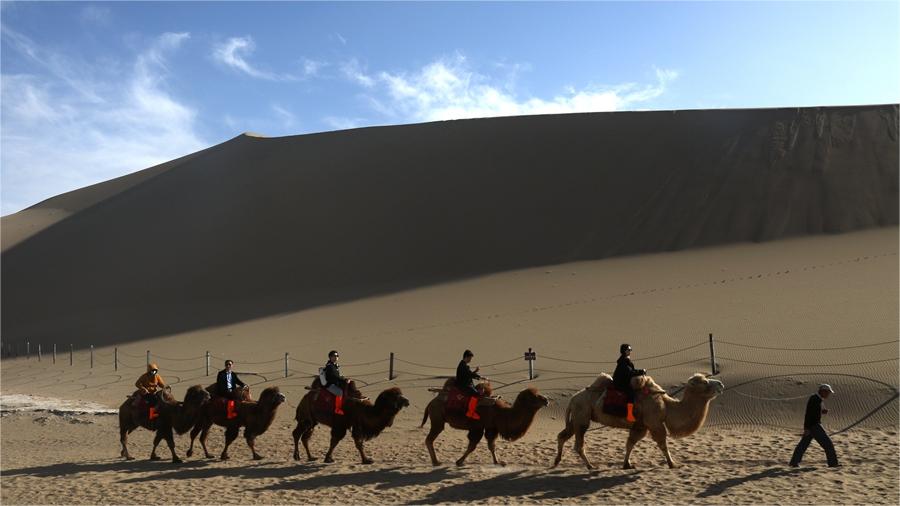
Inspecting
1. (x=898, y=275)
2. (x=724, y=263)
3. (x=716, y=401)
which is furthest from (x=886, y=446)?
(x=724, y=263)

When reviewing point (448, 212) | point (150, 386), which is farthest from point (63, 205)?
point (150, 386)

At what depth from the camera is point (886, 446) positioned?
10219 millimetres

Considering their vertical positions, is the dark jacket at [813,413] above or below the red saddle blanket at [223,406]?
below

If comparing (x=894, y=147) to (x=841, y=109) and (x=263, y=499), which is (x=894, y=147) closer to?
(x=841, y=109)

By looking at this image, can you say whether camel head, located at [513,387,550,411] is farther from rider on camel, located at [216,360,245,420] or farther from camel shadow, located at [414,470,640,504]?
rider on camel, located at [216,360,245,420]

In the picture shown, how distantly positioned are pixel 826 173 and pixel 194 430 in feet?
106

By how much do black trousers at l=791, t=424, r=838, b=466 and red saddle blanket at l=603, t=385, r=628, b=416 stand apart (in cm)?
228

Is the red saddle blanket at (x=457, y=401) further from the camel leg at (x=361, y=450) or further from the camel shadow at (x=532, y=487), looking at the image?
the camel leg at (x=361, y=450)

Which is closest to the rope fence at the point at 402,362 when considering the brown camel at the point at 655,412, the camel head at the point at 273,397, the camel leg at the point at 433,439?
the camel leg at the point at 433,439

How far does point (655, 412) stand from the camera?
9.70m

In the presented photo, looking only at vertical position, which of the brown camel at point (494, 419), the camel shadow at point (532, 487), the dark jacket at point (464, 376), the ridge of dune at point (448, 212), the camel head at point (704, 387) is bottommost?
the camel shadow at point (532, 487)

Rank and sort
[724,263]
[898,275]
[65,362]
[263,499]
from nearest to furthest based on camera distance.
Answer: [263,499], [898,275], [724,263], [65,362]

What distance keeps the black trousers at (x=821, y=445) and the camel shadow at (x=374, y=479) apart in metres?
4.67

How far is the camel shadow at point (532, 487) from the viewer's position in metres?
8.91
